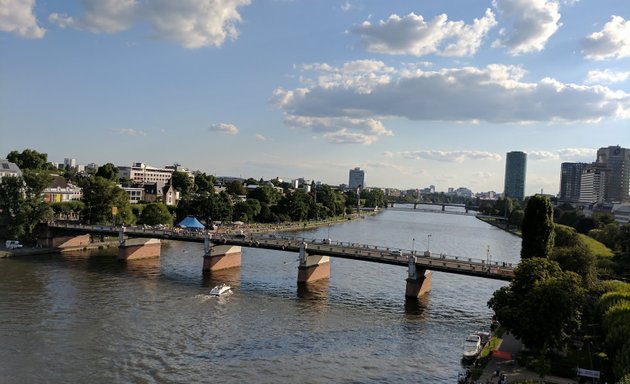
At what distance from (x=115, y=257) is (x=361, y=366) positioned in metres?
63.2

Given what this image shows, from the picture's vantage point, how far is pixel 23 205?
93.8 m

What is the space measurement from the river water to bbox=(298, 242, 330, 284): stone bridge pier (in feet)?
6.74

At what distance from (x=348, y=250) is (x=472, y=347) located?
34805 mm

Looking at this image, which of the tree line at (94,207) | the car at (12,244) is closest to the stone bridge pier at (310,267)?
the tree line at (94,207)

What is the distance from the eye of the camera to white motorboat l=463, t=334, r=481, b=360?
147 ft

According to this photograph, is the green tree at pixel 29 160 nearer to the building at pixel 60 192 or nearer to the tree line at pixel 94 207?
the tree line at pixel 94 207

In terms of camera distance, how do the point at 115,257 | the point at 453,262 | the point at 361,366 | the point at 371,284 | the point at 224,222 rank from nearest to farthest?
the point at 361,366
the point at 453,262
the point at 371,284
the point at 115,257
the point at 224,222

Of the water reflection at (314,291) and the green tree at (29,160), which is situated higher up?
the green tree at (29,160)

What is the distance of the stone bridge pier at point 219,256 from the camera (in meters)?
83.8

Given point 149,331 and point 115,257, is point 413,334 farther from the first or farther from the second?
point 115,257

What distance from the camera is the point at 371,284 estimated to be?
3078 inches

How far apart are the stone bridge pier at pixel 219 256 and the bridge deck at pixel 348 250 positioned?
1.38 m

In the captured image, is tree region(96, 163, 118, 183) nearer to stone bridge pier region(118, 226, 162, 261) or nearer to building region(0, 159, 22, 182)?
building region(0, 159, 22, 182)

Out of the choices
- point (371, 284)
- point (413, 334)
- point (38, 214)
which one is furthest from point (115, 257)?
point (413, 334)
